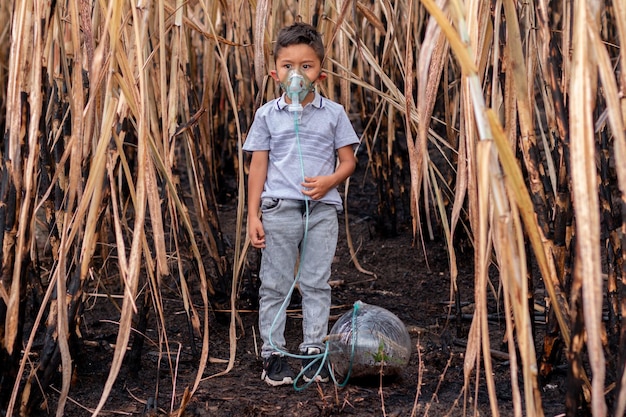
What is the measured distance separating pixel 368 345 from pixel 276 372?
234 mm

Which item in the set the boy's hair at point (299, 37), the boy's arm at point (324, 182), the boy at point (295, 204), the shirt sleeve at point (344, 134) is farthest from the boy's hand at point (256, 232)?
the boy's hair at point (299, 37)

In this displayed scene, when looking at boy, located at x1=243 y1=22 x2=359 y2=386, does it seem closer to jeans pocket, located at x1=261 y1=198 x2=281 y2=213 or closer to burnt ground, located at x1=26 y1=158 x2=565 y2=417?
jeans pocket, located at x1=261 y1=198 x2=281 y2=213

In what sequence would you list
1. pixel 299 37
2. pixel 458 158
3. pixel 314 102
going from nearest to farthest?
pixel 458 158, pixel 299 37, pixel 314 102

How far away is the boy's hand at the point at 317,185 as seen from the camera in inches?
78.8

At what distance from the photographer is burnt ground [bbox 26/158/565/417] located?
1.88 m

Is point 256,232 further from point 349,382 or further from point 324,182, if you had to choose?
point 349,382

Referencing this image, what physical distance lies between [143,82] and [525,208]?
2.31 ft

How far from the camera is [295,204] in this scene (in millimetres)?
2064

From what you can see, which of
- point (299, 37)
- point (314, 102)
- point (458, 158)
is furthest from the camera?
point (314, 102)

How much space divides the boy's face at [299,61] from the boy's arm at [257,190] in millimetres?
Result: 203

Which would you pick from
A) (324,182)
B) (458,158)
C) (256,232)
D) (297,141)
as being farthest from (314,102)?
(458,158)

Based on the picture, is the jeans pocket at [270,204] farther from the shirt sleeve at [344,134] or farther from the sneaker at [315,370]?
the sneaker at [315,370]

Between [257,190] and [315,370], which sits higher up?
[257,190]

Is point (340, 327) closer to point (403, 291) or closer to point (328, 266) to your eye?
point (328, 266)
